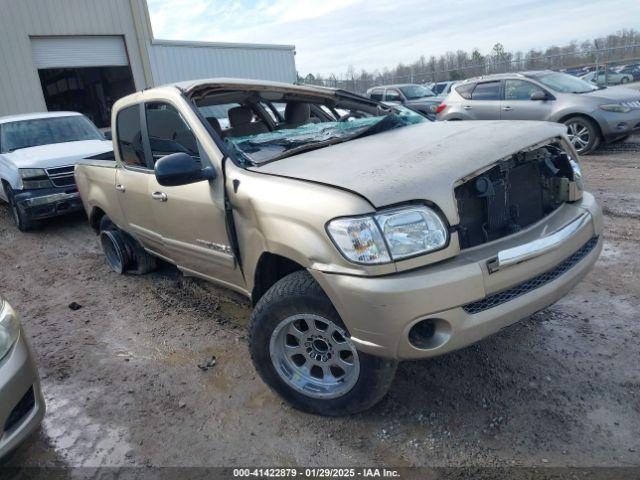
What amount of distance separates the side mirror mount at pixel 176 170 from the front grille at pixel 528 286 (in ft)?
5.49

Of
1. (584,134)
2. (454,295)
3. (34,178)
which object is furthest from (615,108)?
(34,178)

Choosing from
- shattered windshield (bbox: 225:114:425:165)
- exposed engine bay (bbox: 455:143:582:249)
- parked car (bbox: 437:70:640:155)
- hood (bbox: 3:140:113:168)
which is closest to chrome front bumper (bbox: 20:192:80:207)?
hood (bbox: 3:140:113:168)

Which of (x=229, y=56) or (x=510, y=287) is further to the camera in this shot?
(x=229, y=56)

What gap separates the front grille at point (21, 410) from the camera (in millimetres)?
2316

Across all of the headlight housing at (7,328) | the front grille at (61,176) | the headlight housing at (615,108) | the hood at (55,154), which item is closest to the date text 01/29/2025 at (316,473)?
the headlight housing at (7,328)

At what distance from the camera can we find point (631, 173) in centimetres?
714

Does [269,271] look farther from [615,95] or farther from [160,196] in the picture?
[615,95]

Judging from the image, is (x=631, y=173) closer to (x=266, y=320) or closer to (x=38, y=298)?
(x=266, y=320)

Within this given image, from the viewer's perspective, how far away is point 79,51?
1469 cm

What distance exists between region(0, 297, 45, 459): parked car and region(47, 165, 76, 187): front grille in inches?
198

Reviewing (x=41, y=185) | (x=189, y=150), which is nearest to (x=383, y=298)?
(x=189, y=150)

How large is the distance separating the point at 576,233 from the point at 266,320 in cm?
174

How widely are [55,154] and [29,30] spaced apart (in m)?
8.87

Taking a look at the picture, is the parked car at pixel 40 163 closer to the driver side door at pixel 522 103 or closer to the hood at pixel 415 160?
the hood at pixel 415 160
